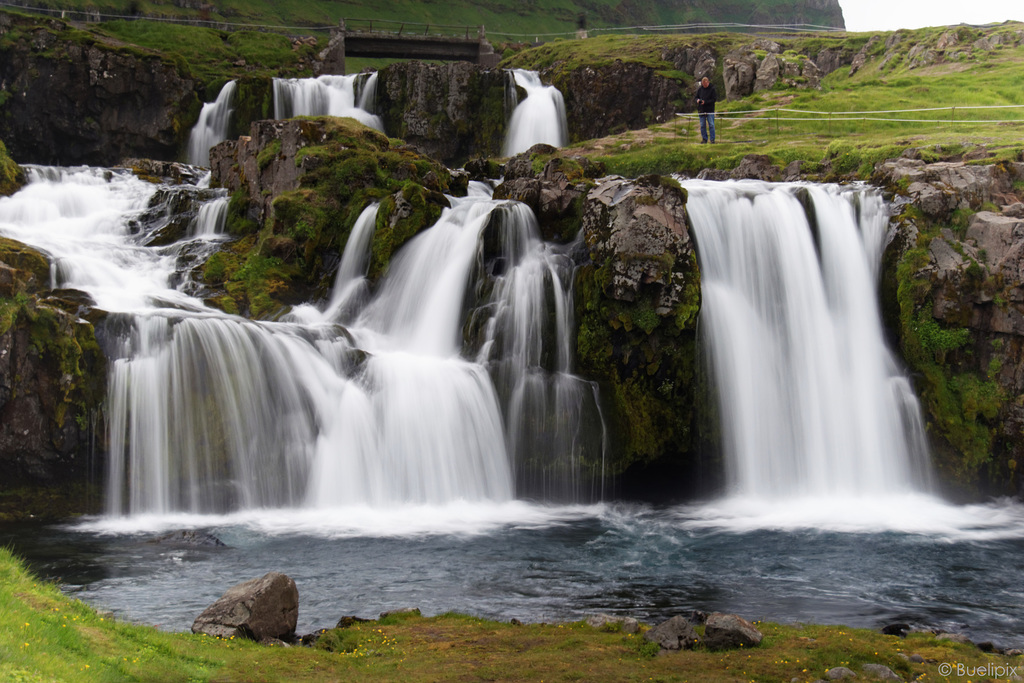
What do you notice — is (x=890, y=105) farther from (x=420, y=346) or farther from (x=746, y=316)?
(x=420, y=346)

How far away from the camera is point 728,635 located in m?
8.43

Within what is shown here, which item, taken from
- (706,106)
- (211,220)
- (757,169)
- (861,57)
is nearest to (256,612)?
(211,220)

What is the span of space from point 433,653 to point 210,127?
3507 cm

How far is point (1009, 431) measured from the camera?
54.3 feet

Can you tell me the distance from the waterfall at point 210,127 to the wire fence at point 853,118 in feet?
66.7

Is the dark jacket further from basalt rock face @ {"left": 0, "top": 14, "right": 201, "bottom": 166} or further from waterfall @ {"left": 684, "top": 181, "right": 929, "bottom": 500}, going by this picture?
basalt rock face @ {"left": 0, "top": 14, "right": 201, "bottom": 166}

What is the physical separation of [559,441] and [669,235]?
15.6 feet

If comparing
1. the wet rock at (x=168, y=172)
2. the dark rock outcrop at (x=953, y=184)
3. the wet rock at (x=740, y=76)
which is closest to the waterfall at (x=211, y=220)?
the wet rock at (x=168, y=172)

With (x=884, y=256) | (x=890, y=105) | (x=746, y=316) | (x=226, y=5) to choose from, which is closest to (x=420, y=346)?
(x=746, y=316)

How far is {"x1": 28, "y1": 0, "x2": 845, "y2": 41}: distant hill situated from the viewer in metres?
62.0

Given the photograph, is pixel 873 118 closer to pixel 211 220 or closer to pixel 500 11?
pixel 211 220

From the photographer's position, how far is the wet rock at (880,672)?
7.52m

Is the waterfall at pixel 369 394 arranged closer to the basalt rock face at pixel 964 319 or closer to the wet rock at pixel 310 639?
the wet rock at pixel 310 639

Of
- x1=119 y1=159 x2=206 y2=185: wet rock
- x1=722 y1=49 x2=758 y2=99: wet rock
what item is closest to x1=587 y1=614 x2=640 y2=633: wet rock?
x1=119 y1=159 x2=206 y2=185: wet rock
